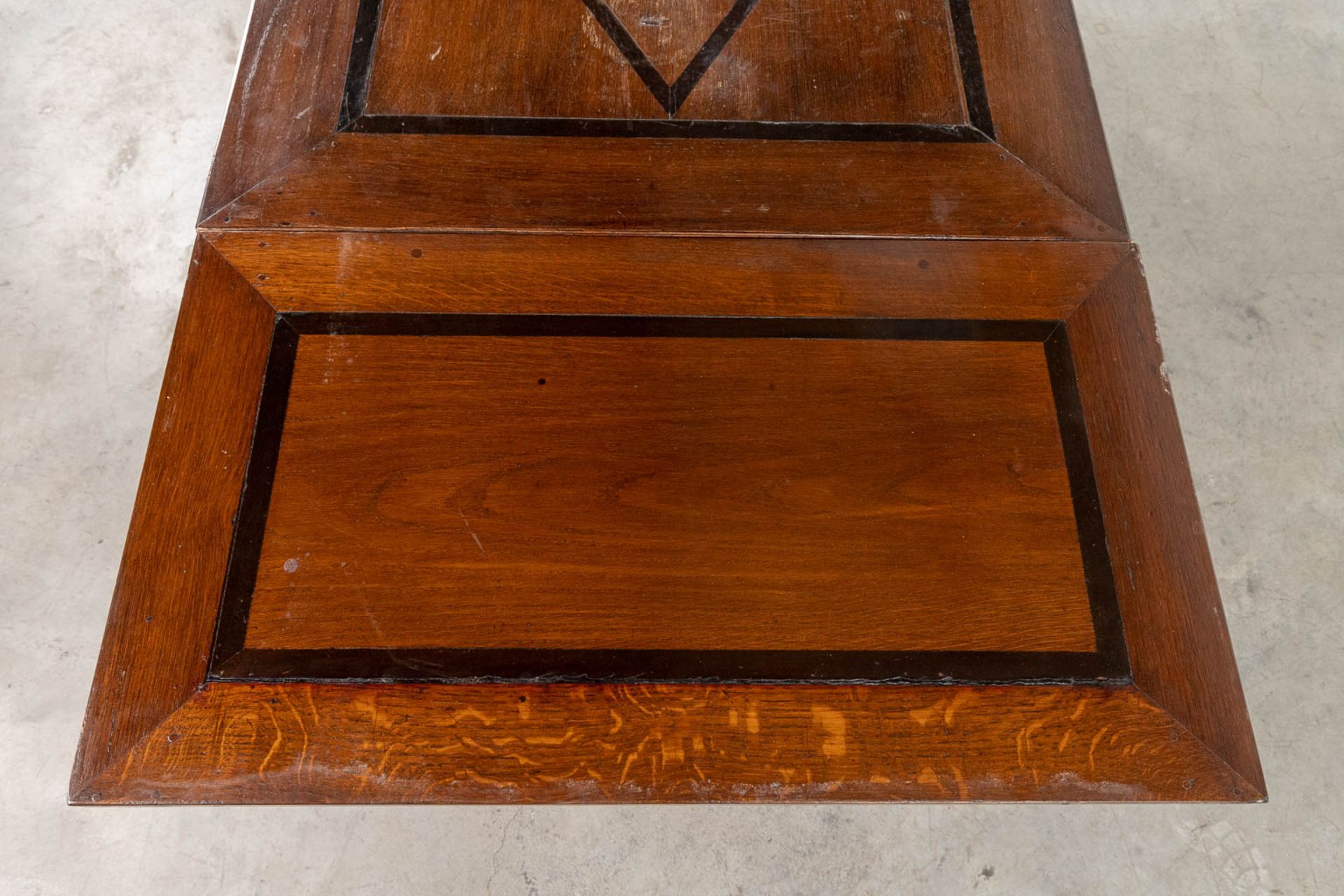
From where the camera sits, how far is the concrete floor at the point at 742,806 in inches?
43.0

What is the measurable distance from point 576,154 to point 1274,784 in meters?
1.24

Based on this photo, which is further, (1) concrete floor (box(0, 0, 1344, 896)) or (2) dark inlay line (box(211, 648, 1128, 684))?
(1) concrete floor (box(0, 0, 1344, 896))

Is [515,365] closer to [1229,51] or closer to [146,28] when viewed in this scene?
[146,28]

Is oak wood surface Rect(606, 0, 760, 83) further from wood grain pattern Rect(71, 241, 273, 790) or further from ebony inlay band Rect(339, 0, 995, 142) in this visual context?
wood grain pattern Rect(71, 241, 273, 790)

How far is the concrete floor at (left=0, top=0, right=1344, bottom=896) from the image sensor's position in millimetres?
1093

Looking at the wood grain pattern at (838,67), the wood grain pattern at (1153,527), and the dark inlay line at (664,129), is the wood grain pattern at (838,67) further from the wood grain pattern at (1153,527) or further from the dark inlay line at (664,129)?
the wood grain pattern at (1153,527)

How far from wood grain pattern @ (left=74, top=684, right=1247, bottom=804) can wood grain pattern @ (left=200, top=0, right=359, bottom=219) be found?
20.7 inches

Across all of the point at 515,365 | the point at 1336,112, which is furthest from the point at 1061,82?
the point at 1336,112

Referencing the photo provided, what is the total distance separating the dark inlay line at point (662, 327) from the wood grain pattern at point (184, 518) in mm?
72

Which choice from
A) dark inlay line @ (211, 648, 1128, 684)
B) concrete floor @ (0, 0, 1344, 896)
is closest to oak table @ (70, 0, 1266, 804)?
dark inlay line @ (211, 648, 1128, 684)

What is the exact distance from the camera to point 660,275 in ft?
2.70

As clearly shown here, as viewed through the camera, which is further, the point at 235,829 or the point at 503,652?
the point at 235,829

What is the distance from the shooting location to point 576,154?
2.85ft

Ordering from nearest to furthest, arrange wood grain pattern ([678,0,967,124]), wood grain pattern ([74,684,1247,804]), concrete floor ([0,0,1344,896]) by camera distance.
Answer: wood grain pattern ([74,684,1247,804])
wood grain pattern ([678,0,967,124])
concrete floor ([0,0,1344,896])
